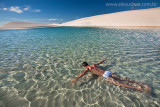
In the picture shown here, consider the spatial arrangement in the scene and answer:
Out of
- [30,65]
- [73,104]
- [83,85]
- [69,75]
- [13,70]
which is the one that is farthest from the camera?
[30,65]

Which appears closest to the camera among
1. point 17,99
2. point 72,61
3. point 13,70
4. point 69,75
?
point 17,99

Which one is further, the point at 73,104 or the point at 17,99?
the point at 17,99

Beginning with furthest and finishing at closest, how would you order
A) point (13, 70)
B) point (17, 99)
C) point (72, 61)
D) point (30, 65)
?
point (72, 61)
point (30, 65)
point (13, 70)
point (17, 99)

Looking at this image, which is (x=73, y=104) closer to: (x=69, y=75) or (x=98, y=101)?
(x=98, y=101)

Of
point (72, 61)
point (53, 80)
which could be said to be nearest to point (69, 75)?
point (53, 80)

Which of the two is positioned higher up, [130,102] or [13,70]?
[13,70]

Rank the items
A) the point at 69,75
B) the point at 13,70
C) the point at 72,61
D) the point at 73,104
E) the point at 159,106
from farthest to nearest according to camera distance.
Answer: the point at 72,61 → the point at 13,70 → the point at 69,75 → the point at 73,104 → the point at 159,106

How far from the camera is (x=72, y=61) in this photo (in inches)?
350

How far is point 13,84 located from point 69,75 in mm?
3826

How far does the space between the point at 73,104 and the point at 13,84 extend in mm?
4428

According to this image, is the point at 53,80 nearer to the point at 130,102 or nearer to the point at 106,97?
the point at 106,97

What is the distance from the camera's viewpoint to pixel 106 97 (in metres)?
4.70

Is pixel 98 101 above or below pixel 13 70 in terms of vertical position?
below

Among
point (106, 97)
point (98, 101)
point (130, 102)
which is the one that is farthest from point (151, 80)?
point (98, 101)
